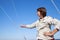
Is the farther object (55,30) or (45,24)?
(45,24)

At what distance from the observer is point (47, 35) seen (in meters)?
5.45

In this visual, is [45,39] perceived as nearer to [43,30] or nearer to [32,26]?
[43,30]

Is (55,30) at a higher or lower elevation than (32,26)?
lower

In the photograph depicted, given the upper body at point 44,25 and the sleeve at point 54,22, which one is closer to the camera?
the sleeve at point 54,22

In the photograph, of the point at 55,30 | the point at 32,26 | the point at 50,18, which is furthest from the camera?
the point at 32,26

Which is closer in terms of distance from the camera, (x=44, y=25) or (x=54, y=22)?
(x=54, y=22)

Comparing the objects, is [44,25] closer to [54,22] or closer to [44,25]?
[44,25]

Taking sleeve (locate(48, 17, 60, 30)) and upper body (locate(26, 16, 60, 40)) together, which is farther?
upper body (locate(26, 16, 60, 40))

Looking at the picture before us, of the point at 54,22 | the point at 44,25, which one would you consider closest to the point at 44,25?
the point at 44,25

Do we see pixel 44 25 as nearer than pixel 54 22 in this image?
No

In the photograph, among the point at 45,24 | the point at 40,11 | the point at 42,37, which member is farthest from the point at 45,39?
Result: the point at 40,11

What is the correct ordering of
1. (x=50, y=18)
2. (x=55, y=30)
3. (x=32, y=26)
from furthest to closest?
(x=32, y=26)
(x=50, y=18)
(x=55, y=30)

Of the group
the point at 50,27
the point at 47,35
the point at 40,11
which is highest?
the point at 40,11

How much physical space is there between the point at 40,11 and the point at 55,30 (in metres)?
0.88
